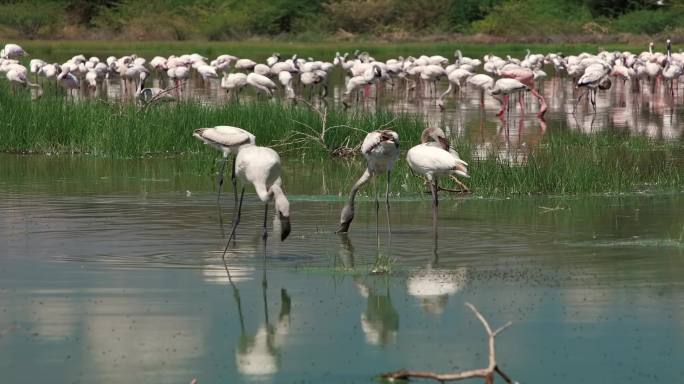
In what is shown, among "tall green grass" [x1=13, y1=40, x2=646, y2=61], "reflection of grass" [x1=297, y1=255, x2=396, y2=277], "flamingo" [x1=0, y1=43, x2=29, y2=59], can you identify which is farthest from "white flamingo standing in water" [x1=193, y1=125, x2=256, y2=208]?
"tall green grass" [x1=13, y1=40, x2=646, y2=61]

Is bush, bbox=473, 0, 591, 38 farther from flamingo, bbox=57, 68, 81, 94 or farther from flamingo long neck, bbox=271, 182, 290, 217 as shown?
flamingo long neck, bbox=271, 182, 290, 217

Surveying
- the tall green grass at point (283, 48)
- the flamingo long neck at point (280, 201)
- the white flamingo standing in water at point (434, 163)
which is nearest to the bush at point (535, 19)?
the tall green grass at point (283, 48)

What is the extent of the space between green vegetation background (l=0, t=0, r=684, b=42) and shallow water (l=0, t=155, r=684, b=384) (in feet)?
145

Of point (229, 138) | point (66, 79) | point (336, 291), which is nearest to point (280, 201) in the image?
point (336, 291)

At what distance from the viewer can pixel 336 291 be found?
919 cm

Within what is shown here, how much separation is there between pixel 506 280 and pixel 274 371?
2.93 metres

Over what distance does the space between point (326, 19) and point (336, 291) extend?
52928mm

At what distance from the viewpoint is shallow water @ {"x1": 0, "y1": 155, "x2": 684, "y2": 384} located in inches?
285

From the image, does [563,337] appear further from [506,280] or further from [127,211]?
[127,211]

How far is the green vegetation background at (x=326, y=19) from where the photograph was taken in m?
57.5

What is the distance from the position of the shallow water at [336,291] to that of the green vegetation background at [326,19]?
44.2m

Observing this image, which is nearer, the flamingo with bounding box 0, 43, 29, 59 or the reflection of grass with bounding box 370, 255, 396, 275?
the reflection of grass with bounding box 370, 255, 396, 275

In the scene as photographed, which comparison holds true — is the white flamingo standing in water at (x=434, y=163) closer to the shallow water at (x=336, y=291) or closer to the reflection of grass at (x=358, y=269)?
the shallow water at (x=336, y=291)

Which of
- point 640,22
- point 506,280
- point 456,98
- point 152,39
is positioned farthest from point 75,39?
point 506,280
